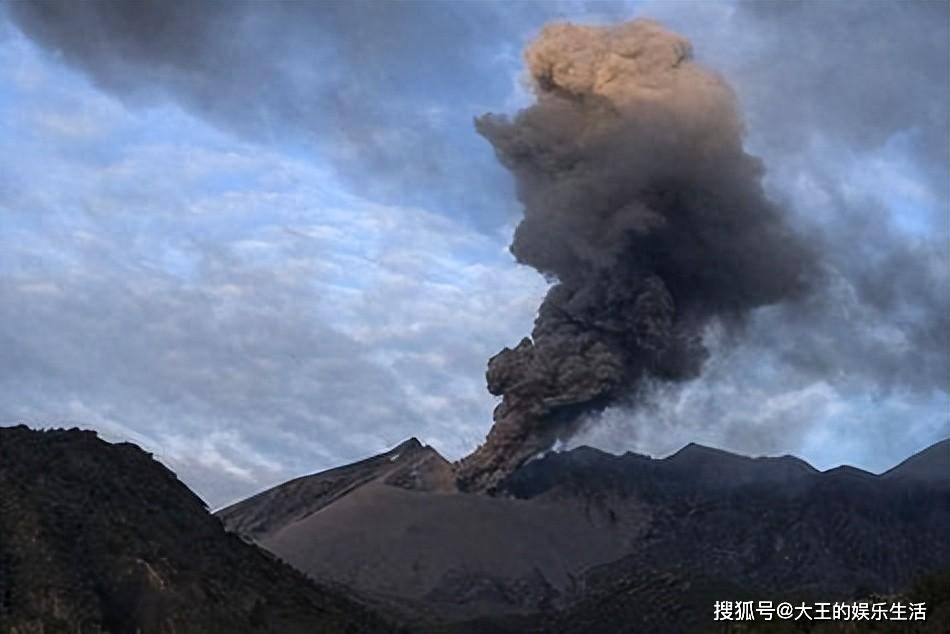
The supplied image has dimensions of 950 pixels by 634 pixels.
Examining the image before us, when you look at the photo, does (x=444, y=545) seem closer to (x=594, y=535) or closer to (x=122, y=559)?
(x=594, y=535)

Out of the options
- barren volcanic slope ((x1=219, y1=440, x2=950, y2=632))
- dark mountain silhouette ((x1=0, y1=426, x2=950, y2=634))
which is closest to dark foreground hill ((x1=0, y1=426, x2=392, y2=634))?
dark mountain silhouette ((x1=0, y1=426, x2=950, y2=634))

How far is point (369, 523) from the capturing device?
160 m

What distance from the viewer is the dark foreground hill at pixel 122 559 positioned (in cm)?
7419

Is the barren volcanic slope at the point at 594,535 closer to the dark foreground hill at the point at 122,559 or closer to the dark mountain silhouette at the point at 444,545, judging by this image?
the dark mountain silhouette at the point at 444,545

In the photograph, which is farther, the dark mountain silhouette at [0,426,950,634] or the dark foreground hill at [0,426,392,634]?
the dark mountain silhouette at [0,426,950,634]

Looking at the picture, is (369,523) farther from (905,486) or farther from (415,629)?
(905,486)

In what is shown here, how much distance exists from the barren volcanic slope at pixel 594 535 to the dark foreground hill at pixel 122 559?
4015 centimetres

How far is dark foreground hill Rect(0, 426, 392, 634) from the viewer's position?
74.2 metres

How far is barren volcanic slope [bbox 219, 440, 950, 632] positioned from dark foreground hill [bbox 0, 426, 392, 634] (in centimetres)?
4015

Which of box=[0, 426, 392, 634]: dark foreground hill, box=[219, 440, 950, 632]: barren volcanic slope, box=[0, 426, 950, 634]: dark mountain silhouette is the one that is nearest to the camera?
box=[0, 426, 392, 634]: dark foreground hill

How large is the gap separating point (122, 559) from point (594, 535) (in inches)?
3861

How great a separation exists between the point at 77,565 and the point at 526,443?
47.1 metres

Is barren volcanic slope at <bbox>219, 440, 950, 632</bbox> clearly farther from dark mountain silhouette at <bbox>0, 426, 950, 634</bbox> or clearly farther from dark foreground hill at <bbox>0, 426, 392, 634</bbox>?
dark foreground hill at <bbox>0, 426, 392, 634</bbox>

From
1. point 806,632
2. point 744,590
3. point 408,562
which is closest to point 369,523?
point 408,562
